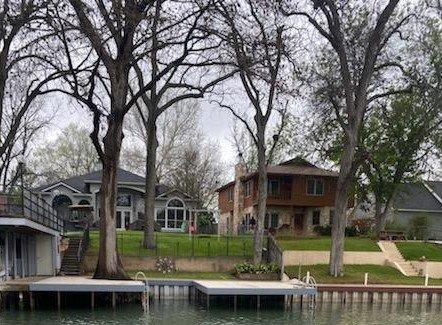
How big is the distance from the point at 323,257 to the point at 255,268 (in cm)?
586

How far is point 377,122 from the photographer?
135 feet

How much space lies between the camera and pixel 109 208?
79.6 feet

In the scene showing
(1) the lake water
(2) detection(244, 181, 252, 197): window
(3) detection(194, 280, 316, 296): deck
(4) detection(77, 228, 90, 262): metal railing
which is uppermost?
(2) detection(244, 181, 252, 197): window

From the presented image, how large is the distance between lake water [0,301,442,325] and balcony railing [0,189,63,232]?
379cm

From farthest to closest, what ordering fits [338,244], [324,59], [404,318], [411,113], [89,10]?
[411,113], [324,59], [338,244], [404,318], [89,10]

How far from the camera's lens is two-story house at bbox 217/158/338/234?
Answer: 145ft

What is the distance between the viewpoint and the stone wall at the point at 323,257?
29875 millimetres

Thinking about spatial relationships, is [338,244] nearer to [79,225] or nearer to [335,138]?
[335,138]

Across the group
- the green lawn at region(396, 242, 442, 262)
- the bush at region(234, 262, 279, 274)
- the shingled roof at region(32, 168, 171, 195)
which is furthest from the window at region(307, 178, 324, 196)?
the bush at region(234, 262, 279, 274)

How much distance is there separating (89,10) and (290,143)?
23.6 meters

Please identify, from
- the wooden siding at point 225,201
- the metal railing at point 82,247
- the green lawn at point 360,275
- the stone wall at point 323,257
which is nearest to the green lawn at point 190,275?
the metal railing at point 82,247

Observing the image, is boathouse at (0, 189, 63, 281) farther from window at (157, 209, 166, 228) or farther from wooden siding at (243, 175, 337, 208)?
wooden siding at (243, 175, 337, 208)

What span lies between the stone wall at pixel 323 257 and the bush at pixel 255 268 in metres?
2.44

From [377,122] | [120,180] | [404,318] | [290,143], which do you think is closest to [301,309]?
[404,318]
